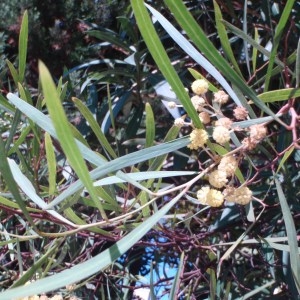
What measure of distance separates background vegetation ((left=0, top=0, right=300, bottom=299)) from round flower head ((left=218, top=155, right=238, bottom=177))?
2 centimetres

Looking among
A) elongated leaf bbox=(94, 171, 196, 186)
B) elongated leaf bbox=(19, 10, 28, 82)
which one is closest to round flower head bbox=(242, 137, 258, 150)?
elongated leaf bbox=(94, 171, 196, 186)

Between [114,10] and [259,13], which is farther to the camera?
[114,10]

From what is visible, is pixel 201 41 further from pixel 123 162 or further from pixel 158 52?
pixel 123 162

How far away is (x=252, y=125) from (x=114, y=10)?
1381 millimetres

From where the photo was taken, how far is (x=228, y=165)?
0.66 metres

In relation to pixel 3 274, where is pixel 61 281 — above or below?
above

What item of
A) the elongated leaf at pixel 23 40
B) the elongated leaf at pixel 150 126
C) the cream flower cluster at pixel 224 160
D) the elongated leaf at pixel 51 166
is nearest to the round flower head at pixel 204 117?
the cream flower cluster at pixel 224 160

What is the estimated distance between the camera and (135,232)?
619 millimetres

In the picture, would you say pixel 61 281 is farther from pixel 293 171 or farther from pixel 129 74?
pixel 129 74

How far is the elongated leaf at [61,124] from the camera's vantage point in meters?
0.46

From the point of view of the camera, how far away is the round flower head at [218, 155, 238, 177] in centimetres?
65

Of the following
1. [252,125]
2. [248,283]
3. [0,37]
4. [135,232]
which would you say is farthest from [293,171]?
[0,37]

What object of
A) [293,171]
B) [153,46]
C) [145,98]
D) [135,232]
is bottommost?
[293,171]

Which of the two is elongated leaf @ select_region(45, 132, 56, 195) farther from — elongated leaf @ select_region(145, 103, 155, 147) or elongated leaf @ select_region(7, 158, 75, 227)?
elongated leaf @ select_region(145, 103, 155, 147)
